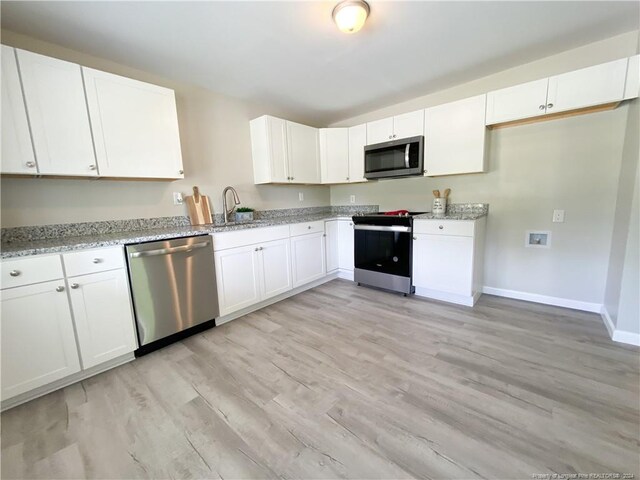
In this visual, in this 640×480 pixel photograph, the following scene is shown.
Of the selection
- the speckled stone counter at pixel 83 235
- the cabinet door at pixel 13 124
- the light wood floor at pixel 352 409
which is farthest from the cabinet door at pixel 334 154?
the cabinet door at pixel 13 124

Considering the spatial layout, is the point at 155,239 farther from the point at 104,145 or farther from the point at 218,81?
the point at 218,81

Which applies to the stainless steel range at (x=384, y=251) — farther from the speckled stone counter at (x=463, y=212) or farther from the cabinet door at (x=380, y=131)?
the cabinet door at (x=380, y=131)

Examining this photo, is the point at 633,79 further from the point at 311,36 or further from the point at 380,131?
the point at 311,36

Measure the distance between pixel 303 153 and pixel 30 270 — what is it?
2.74 metres

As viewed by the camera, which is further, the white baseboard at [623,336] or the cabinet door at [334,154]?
the cabinet door at [334,154]

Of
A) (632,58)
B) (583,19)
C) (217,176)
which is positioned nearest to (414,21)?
(583,19)

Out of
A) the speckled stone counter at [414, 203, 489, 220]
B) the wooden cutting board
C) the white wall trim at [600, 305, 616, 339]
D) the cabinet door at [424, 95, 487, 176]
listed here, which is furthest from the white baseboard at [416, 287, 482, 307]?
the wooden cutting board

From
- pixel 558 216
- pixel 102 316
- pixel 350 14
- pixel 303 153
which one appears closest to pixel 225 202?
pixel 303 153

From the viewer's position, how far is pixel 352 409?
4.60 feet

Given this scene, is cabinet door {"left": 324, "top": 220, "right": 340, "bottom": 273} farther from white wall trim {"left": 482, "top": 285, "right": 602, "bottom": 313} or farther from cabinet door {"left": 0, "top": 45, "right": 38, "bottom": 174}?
cabinet door {"left": 0, "top": 45, "right": 38, "bottom": 174}

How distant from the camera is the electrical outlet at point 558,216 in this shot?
96.0 inches

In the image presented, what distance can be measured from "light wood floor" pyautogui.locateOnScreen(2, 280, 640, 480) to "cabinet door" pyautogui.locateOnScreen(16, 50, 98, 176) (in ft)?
4.86

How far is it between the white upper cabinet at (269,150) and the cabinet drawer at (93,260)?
1757mm

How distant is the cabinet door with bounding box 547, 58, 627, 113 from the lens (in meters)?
1.96
